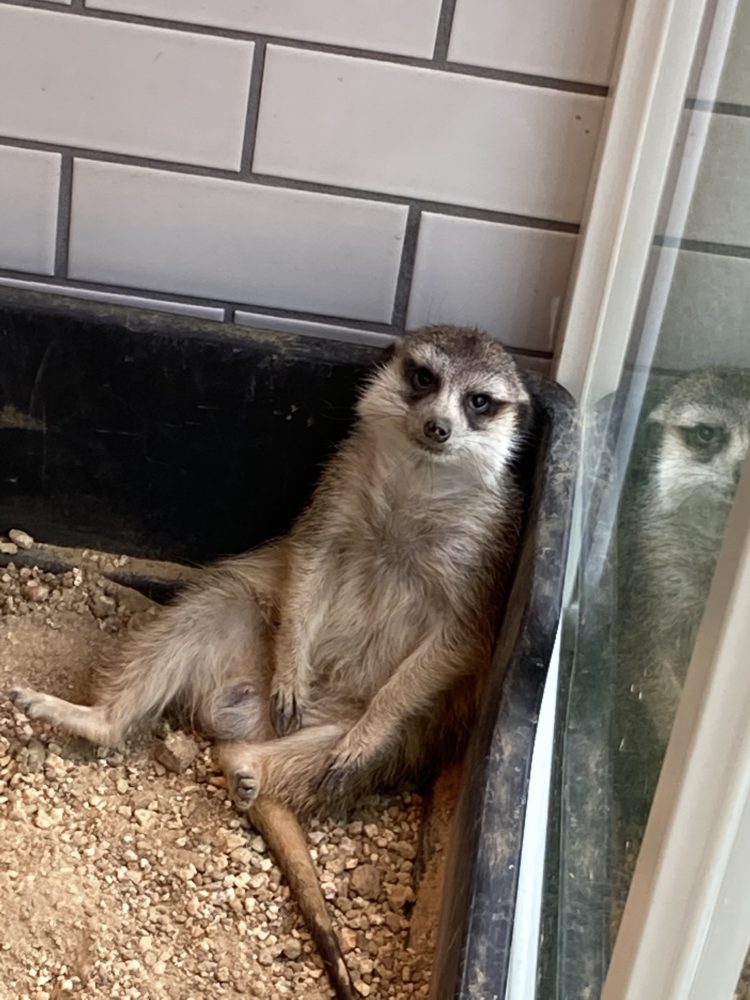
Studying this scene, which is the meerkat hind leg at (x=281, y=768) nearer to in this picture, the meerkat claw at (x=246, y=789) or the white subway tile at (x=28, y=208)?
the meerkat claw at (x=246, y=789)

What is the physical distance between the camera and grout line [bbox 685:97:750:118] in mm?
900

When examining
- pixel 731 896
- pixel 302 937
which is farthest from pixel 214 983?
pixel 731 896

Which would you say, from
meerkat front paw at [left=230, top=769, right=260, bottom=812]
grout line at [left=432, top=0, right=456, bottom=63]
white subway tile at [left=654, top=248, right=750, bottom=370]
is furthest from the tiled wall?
meerkat front paw at [left=230, top=769, right=260, bottom=812]

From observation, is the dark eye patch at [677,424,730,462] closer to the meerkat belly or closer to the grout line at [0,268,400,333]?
the meerkat belly

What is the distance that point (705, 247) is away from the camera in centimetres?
97

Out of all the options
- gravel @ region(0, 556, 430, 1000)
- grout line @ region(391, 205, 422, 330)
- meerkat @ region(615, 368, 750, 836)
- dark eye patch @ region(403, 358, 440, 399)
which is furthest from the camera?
grout line @ region(391, 205, 422, 330)

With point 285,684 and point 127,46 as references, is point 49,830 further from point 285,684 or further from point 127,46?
point 127,46

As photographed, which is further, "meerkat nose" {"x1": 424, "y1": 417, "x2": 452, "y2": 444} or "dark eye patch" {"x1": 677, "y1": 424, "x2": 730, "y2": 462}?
"meerkat nose" {"x1": 424, "y1": 417, "x2": 452, "y2": 444}

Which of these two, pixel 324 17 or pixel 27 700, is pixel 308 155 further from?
pixel 27 700

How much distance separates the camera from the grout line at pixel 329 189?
1.39 m

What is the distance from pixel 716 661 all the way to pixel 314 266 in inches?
39.7

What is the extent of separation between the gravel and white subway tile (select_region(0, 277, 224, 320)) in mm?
438

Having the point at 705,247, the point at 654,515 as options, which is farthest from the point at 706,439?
the point at 705,247

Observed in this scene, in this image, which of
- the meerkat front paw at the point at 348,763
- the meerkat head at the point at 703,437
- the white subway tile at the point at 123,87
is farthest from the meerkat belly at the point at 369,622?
the white subway tile at the point at 123,87
